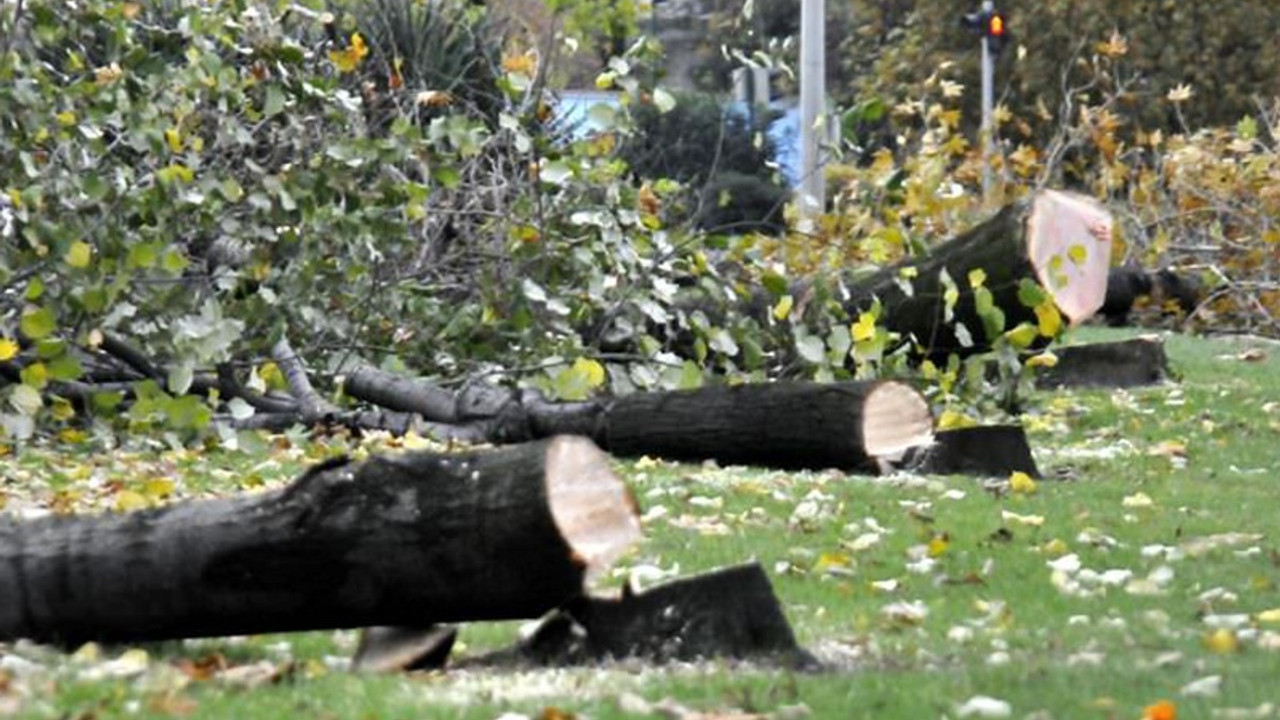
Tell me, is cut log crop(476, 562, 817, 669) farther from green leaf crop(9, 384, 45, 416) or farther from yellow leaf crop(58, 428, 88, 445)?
yellow leaf crop(58, 428, 88, 445)

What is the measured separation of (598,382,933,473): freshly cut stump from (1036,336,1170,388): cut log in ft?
14.7

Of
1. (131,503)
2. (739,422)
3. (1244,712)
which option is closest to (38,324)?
(131,503)

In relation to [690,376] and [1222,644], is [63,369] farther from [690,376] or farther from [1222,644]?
[1222,644]

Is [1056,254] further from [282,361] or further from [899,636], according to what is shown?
[899,636]

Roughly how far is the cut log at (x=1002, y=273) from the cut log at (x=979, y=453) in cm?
168

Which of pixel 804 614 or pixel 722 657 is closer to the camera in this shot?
pixel 722 657

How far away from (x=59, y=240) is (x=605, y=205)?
2804mm

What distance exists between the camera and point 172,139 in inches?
420

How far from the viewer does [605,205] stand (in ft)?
38.6

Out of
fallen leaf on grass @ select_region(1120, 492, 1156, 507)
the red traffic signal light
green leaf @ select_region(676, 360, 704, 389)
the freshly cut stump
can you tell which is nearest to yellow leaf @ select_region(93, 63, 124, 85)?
the freshly cut stump

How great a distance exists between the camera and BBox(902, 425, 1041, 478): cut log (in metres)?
10.5

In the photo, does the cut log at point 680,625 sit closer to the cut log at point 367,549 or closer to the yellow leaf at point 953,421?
the cut log at point 367,549

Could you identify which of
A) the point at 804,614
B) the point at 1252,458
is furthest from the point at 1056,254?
the point at 804,614

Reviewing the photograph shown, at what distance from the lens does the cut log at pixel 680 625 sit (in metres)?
6.07
